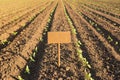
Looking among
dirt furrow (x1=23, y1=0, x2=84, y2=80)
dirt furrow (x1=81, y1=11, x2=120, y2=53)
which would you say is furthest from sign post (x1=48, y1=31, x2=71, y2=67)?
dirt furrow (x1=81, y1=11, x2=120, y2=53)

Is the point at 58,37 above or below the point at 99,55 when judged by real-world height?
above

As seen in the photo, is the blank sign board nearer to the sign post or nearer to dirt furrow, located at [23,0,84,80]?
the sign post

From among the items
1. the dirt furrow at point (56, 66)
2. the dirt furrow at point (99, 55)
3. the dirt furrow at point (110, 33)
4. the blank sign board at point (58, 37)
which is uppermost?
the blank sign board at point (58, 37)

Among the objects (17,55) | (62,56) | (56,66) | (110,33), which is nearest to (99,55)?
(62,56)

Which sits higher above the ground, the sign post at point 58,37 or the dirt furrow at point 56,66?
the sign post at point 58,37

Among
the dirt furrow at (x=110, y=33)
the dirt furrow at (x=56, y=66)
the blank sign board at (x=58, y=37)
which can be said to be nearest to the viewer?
the blank sign board at (x=58, y=37)

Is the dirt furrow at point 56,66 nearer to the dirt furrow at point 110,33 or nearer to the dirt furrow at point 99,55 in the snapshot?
the dirt furrow at point 99,55

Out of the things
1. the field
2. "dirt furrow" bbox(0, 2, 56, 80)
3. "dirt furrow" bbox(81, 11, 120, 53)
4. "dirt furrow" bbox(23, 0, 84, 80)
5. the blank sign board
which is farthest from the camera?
"dirt furrow" bbox(81, 11, 120, 53)

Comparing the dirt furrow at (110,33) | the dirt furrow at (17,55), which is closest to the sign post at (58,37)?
the dirt furrow at (17,55)

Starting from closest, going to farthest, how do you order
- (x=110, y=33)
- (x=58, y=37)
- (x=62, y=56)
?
(x=58, y=37), (x=62, y=56), (x=110, y=33)

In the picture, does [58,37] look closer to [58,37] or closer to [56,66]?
[58,37]

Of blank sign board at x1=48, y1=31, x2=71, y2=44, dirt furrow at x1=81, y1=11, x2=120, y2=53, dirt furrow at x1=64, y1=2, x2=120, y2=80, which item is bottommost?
dirt furrow at x1=81, y1=11, x2=120, y2=53

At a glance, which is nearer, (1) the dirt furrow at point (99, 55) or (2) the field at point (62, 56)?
(2) the field at point (62, 56)

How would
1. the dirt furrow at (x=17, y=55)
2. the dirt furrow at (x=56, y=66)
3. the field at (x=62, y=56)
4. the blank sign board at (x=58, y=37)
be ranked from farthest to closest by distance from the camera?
the dirt furrow at (x=17, y=55) → the field at (x=62, y=56) → the dirt furrow at (x=56, y=66) → the blank sign board at (x=58, y=37)
